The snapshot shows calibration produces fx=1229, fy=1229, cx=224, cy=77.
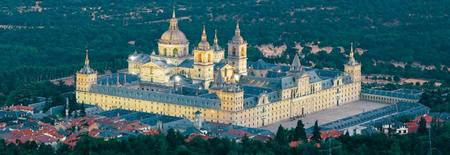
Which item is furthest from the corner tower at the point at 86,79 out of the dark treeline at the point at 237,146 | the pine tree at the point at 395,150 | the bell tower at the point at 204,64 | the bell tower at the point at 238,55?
Result: the pine tree at the point at 395,150

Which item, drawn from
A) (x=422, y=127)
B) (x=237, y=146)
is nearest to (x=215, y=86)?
(x=422, y=127)

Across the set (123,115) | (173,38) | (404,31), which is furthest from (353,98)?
(404,31)

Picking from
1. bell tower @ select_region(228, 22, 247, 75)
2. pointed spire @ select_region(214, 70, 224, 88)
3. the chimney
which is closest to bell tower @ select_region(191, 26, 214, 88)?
bell tower @ select_region(228, 22, 247, 75)

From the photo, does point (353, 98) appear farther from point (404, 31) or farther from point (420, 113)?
point (404, 31)

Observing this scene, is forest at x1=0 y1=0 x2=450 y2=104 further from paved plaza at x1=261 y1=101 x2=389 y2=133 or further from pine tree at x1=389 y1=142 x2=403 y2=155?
pine tree at x1=389 y1=142 x2=403 y2=155

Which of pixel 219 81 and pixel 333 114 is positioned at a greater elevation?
pixel 219 81

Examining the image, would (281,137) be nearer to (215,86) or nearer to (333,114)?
(215,86)
